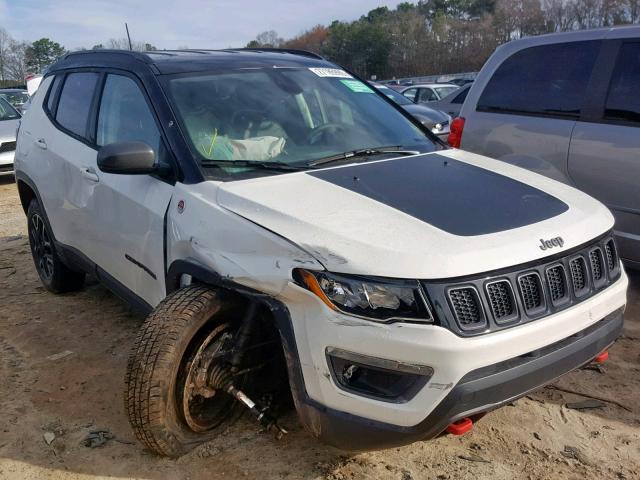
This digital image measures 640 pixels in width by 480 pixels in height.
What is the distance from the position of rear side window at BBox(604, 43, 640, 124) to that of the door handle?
333 cm

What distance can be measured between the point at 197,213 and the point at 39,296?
2.92 metres

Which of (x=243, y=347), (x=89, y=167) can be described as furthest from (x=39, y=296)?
(x=243, y=347)

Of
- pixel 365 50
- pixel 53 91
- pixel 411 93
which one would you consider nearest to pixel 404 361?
pixel 53 91

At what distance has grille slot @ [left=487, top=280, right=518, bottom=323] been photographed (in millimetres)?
2217

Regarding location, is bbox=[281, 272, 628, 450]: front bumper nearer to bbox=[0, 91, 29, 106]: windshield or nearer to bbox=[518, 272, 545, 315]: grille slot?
bbox=[518, 272, 545, 315]: grille slot

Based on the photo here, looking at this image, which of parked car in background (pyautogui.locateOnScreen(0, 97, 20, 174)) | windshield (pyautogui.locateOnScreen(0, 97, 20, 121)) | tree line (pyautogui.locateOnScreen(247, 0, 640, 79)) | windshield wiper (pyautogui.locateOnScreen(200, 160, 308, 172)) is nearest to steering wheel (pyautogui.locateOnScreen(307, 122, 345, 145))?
windshield wiper (pyautogui.locateOnScreen(200, 160, 308, 172))

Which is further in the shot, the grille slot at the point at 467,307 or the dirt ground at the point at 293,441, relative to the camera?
the dirt ground at the point at 293,441

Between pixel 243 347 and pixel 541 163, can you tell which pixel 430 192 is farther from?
pixel 541 163

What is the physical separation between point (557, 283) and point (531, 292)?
0.17 metres

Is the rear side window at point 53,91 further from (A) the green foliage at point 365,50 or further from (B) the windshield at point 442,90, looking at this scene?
(A) the green foliage at point 365,50

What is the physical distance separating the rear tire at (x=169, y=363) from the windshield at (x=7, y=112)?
10.9 metres

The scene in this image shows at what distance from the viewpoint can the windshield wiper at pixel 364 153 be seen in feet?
10.1

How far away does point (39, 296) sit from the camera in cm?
504

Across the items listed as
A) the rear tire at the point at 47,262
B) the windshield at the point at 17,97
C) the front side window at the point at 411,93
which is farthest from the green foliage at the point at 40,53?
the rear tire at the point at 47,262
